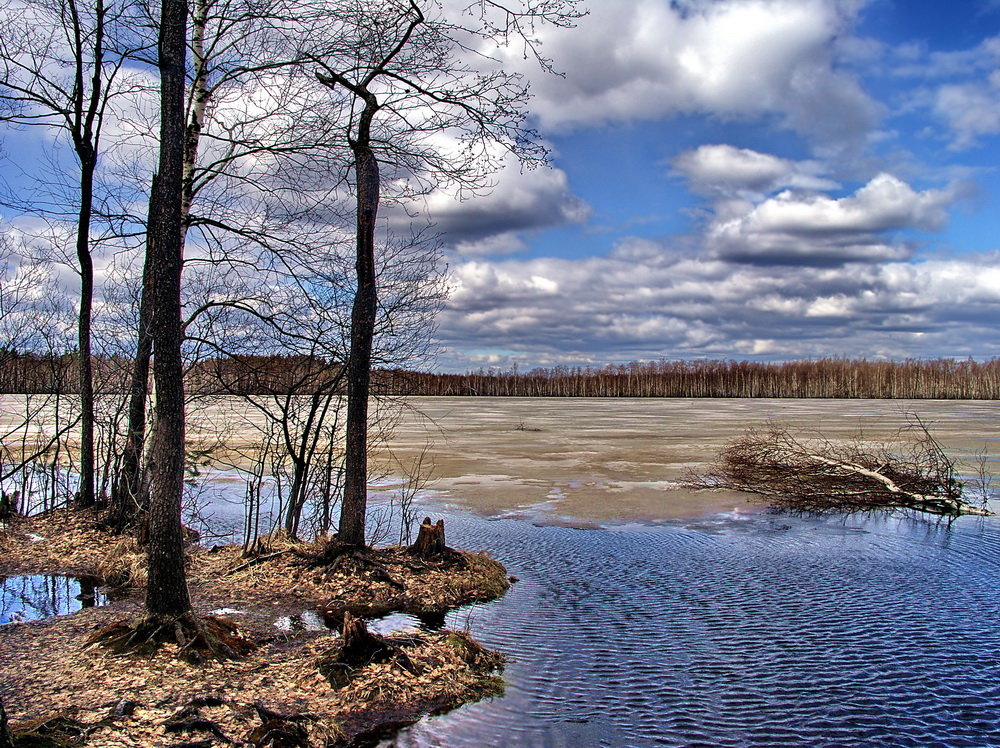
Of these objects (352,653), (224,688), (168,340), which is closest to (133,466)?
(168,340)

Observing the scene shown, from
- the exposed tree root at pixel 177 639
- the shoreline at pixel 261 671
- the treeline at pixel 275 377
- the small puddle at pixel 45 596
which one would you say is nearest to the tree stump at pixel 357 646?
the shoreline at pixel 261 671

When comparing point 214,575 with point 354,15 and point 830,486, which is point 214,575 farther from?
point 830,486

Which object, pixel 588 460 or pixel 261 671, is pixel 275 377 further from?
pixel 588 460

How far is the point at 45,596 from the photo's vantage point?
328 inches

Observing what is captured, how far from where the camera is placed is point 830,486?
15.0 metres

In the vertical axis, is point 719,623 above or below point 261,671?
below

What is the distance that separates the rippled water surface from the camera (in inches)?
210

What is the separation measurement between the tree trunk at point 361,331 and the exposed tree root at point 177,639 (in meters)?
2.62

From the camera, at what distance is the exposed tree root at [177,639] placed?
5758 millimetres

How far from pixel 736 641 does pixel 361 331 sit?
5322 mm

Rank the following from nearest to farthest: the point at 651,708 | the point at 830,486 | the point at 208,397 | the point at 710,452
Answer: the point at 651,708
the point at 208,397
the point at 830,486
the point at 710,452

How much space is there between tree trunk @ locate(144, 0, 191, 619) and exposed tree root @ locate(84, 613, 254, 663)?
0.10 m

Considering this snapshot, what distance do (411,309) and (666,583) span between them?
16.4 feet

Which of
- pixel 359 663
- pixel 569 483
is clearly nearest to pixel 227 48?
pixel 359 663
